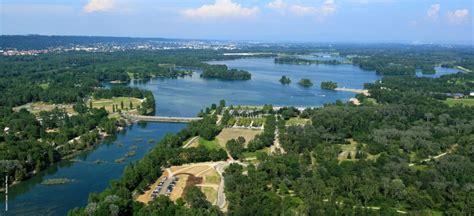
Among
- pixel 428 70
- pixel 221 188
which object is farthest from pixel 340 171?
pixel 428 70

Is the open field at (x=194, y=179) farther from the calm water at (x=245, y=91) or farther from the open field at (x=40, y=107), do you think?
the open field at (x=40, y=107)

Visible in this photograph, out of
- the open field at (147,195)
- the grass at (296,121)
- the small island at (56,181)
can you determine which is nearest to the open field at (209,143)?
the open field at (147,195)

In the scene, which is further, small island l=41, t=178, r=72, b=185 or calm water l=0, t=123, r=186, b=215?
small island l=41, t=178, r=72, b=185

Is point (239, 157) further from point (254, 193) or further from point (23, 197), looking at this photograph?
point (23, 197)

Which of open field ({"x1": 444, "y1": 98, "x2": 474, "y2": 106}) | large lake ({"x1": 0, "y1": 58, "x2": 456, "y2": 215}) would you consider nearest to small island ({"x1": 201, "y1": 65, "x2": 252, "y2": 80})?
large lake ({"x1": 0, "y1": 58, "x2": 456, "y2": 215})

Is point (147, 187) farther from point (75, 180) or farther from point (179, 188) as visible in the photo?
point (75, 180)

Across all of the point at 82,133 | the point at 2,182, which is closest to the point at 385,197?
the point at 2,182

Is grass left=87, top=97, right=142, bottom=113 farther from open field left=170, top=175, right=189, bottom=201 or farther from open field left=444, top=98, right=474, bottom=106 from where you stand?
open field left=444, top=98, right=474, bottom=106

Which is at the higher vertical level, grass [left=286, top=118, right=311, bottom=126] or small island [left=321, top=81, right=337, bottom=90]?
small island [left=321, top=81, right=337, bottom=90]
